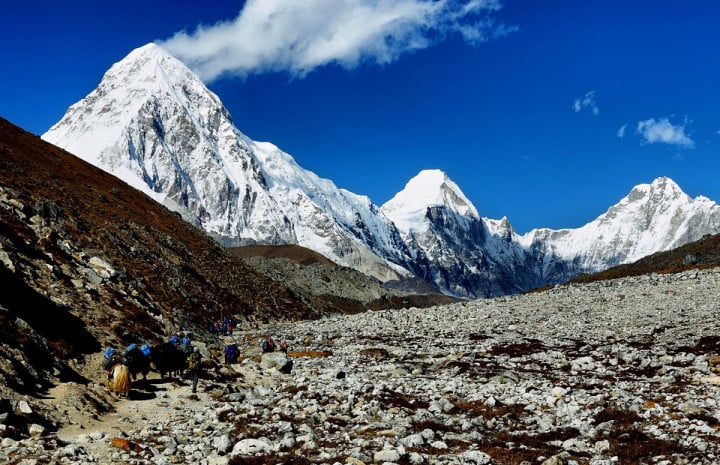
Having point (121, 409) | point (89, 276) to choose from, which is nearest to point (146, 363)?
point (121, 409)

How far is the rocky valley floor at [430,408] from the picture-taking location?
1620 centimetres

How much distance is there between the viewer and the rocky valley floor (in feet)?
53.2

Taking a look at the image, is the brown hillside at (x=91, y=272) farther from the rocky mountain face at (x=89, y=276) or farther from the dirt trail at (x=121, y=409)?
the dirt trail at (x=121, y=409)

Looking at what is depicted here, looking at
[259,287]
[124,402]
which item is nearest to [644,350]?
[124,402]

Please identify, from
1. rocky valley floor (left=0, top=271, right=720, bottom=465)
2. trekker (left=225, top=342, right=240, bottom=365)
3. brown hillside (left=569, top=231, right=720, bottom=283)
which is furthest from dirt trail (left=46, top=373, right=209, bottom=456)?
brown hillside (left=569, top=231, right=720, bottom=283)

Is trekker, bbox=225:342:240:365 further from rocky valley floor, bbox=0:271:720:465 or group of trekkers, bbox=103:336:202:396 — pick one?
group of trekkers, bbox=103:336:202:396

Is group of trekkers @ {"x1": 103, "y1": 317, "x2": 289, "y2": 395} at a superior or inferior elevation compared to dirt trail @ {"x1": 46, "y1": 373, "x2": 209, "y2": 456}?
superior

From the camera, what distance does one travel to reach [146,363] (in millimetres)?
26953

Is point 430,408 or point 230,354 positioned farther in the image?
point 230,354

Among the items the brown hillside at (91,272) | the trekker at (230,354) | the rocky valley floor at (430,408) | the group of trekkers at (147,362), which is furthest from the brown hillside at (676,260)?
the group of trekkers at (147,362)

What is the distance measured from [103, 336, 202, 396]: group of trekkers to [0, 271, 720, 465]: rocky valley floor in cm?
77

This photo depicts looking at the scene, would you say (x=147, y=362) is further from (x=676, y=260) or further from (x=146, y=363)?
(x=676, y=260)

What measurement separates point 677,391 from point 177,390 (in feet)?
68.3

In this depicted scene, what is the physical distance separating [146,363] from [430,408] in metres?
13.4
